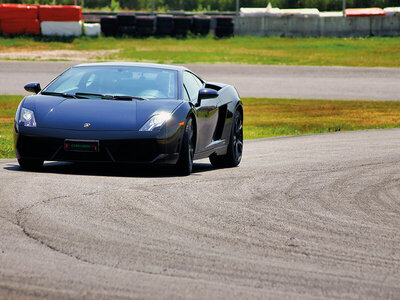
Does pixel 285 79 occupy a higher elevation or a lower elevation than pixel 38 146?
lower

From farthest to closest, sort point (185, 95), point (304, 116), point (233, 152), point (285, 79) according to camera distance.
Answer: point (285, 79)
point (304, 116)
point (233, 152)
point (185, 95)

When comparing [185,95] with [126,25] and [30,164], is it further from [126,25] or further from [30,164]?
[126,25]

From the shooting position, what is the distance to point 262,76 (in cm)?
3128

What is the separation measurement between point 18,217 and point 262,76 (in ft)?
83.1

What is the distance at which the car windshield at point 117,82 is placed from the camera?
9875 millimetres

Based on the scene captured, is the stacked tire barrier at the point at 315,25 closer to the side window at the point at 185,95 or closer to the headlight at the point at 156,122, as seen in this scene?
the side window at the point at 185,95

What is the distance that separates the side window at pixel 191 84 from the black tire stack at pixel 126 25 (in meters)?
32.7

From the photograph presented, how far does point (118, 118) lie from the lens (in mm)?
9078

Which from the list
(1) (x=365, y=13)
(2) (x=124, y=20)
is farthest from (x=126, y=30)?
(1) (x=365, y=13)

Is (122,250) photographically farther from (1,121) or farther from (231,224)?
(1,121)

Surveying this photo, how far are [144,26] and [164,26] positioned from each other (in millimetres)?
1199

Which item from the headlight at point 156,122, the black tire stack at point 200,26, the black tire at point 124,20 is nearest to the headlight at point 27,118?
the headlight at point 156,122

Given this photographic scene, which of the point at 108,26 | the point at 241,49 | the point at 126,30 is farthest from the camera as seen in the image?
the point at 108,26

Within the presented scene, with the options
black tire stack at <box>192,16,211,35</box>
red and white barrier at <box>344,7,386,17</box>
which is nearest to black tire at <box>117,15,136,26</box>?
black tire stack at <box>192,16,211,35</box>
